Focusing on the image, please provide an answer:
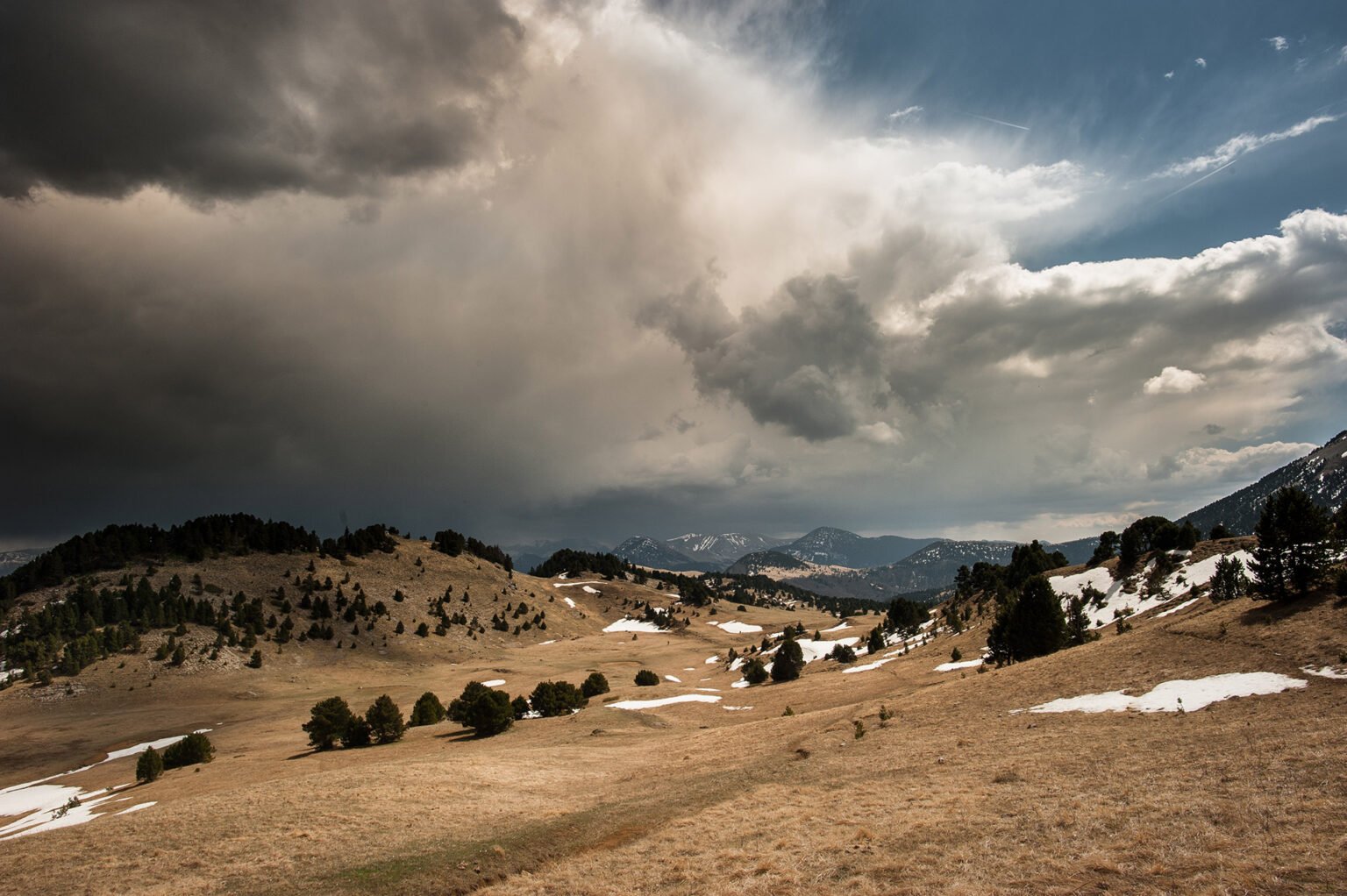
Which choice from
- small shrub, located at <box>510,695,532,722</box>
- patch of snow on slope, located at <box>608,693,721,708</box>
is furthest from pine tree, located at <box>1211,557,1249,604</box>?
small shrub, located at <box>510,695,532,722</box>

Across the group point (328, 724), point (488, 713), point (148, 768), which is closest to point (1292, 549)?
point (488, 713)

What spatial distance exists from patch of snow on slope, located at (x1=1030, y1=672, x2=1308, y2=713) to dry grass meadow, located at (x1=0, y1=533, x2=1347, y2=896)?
86 centimetres

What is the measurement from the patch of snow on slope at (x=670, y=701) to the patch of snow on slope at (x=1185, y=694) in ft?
136

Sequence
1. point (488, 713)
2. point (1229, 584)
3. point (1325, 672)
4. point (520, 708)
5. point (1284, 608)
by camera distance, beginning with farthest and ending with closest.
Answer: point (520, 708) < point (488, 713) < point (1229, 584) < point (1284, 608) < point (1325, 672)

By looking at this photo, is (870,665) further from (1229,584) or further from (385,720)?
(385,720)

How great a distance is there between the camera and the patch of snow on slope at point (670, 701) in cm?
6309

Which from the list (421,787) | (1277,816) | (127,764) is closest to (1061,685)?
(1277,816)

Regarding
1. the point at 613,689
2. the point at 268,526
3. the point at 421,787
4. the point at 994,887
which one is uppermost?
the point at 268,526

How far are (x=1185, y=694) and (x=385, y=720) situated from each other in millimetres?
56672

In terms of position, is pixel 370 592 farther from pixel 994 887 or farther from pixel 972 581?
pixel 994 887

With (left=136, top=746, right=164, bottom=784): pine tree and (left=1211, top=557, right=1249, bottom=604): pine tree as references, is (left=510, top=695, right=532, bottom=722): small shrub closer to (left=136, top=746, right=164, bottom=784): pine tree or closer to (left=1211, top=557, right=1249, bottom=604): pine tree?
(left=136, top=746, right=164, bottom=784): pine tree

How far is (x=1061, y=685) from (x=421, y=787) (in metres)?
35.3

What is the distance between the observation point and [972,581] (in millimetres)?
126625

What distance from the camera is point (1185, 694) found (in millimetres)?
27406
